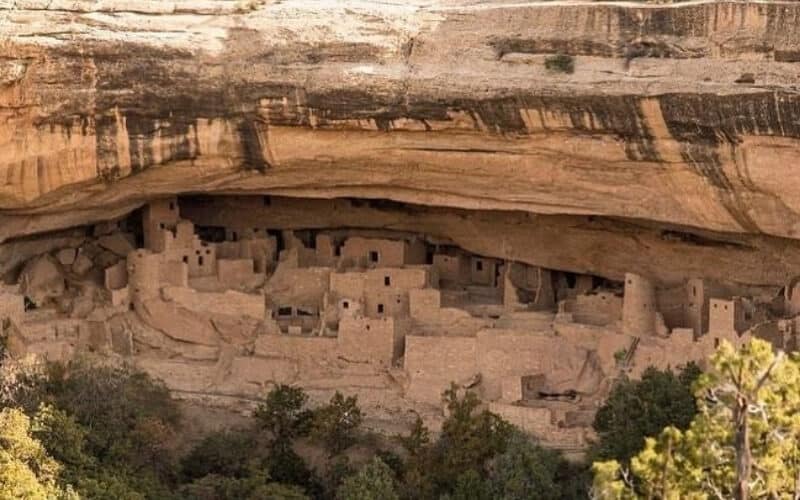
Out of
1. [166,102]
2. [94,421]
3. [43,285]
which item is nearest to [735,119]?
[166,102]

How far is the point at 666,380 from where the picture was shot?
17141 millimetres

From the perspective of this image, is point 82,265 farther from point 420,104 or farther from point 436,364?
point 420,104

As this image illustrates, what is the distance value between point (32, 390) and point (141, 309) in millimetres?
2276

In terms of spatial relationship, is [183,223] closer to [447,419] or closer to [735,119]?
[447,419]

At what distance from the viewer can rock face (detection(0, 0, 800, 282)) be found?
54.2 feet

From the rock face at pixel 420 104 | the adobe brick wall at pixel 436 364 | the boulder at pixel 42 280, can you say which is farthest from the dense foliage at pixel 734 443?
the boulder at pixel 42 280

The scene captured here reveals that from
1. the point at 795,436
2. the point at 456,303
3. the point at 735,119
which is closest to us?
the point at 795,436

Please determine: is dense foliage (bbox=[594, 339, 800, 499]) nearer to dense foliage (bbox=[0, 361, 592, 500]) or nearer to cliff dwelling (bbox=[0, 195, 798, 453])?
dense foliage (bbox=[0, 361, 592, 500])

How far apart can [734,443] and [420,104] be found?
20.3 ft

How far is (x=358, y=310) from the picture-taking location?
769 inches

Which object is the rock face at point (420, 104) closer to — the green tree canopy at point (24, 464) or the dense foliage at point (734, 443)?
the green tree canopy at point (24, 464)

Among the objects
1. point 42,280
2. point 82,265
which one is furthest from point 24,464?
point 82,265

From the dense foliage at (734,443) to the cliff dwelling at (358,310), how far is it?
16.7ft

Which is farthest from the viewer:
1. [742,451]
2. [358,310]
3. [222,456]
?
[358,310]
